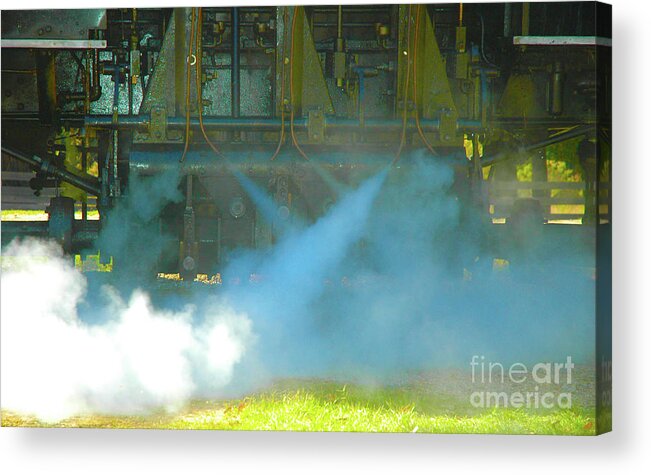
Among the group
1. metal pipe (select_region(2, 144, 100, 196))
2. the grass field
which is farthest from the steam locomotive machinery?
the grass field

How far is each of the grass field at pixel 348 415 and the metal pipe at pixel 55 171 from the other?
1.28 meters

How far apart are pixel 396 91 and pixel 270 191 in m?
0.89

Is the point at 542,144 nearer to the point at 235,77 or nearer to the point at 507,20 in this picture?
the point at 507,20

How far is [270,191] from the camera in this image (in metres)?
5.84

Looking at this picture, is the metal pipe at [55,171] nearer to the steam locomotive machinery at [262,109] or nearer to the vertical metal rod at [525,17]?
the steam locomotive machinery at [262,109]

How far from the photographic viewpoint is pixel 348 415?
568 cm

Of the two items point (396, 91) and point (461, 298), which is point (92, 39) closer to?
point (396, 91)

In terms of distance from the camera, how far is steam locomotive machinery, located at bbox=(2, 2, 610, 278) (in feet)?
18.7

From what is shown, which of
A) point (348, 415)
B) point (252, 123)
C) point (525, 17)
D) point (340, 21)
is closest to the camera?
point (525, 17)

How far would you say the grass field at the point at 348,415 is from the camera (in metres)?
5.56

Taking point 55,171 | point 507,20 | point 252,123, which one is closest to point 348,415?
point 252,123

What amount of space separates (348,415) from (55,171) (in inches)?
83.3

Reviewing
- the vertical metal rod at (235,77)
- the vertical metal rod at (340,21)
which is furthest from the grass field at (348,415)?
the vertical metal rod at (340,21)

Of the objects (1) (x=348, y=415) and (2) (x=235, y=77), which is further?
(2) (x=235, y=77)
